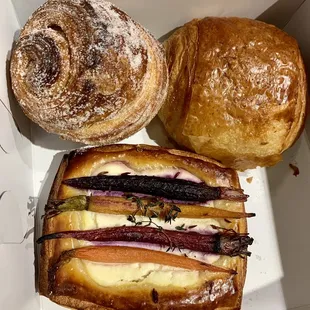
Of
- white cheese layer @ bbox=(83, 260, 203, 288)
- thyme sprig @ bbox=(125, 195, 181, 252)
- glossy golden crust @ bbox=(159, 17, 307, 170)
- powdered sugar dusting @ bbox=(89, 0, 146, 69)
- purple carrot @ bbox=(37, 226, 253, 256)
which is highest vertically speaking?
powdered sugar dusting @ bbox=(89, 0, 146, 69)

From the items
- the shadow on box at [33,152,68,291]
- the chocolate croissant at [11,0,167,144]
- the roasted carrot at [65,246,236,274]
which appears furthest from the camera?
the shadow on box at [33,152,68,291]

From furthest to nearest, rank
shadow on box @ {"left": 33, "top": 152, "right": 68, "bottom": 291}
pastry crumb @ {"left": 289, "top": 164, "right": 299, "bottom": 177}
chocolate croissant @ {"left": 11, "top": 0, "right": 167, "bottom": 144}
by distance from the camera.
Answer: pastry crumb @ {"left": 289, "top": 164, "right": 299, "bottom": 177} < shadow on box @ {"left": 33, "top": 152, "right": 68, "bottom": 291} < chocolate croissant @ {"left": 11, "top": 0, "right": 167, "bottom": 144}

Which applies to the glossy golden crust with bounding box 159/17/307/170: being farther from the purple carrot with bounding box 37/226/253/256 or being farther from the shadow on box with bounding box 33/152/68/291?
the shadow on box with bounding box 33/152/68/291

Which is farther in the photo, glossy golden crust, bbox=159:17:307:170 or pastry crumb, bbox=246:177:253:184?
pastry crumb, bbox=246:177:253:184

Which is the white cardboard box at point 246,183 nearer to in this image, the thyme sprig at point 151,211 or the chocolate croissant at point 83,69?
the chocolate croissant at point 83,69

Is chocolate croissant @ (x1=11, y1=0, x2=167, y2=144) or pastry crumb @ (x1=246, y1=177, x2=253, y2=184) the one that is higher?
chocolate croissant @ (x1=11, y1=0, x2=167, y2=144)

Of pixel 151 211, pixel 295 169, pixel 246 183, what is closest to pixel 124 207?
pixel 151 211

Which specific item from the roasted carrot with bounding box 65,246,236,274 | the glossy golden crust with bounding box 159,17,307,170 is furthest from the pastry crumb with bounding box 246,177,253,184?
the roasted carrot with bounding box 65,246,236,274

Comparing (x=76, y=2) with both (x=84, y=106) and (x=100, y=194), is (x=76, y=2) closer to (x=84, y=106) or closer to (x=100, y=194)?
(x=84, y=106)

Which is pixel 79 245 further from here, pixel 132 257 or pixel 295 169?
pixel 295 169
